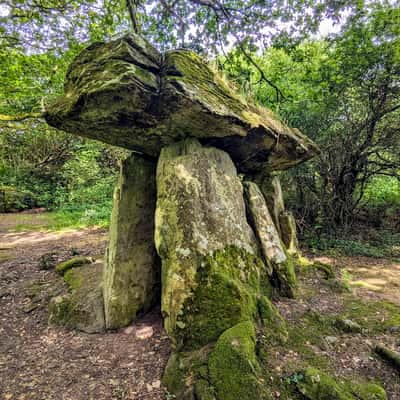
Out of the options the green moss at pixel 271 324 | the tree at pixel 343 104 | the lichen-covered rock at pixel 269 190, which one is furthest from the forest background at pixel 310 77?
the green moss at pixel 271 324

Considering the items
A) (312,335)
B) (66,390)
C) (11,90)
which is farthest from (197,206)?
(11,90)

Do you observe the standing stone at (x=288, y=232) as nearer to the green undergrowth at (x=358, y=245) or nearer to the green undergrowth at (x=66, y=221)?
the green undergrowth at (x=358, y=245)

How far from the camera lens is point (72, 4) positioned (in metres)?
6.95

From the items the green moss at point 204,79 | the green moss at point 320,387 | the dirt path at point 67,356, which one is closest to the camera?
the green moss at point 320,387

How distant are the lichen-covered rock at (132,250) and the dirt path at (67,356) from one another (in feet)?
0.93

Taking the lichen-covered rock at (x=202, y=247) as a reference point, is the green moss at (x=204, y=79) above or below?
above

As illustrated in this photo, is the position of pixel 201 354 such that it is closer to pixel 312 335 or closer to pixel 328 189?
pixel 312 335

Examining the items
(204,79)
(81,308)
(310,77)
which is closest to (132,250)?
(81,308)

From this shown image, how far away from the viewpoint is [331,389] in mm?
2064

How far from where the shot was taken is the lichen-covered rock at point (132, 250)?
3480 mm

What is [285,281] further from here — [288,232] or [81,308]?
[81,308]

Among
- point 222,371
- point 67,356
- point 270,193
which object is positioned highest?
point 270,193

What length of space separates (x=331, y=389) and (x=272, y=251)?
1997 millimetres

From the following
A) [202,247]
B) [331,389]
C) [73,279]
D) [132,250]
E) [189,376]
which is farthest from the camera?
[73,279]
